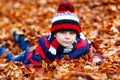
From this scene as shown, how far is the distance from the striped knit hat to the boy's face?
0.06 metres

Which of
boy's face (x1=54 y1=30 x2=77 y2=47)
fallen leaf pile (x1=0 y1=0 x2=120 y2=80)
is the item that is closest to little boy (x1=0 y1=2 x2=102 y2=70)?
boy's face (x1=54 y1=30 x2=77 y2=47)

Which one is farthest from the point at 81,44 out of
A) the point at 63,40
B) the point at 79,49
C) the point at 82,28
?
the point at 82,28

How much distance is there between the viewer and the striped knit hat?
5.49 metres

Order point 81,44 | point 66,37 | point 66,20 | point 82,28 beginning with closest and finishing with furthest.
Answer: point 66,37
point 66,20
point 81,44
point 82,28

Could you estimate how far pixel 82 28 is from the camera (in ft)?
25.0

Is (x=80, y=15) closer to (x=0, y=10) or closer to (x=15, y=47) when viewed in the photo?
(x=15, y=47)

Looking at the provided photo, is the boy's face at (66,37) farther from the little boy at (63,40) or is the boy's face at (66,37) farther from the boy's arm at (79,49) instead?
the boy's arm at (79,49)

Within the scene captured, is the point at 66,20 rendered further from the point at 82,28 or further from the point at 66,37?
the point at 82,28

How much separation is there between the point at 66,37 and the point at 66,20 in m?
0.29

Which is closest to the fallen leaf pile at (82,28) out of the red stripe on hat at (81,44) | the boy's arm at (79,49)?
the boy's arm at (79,49)

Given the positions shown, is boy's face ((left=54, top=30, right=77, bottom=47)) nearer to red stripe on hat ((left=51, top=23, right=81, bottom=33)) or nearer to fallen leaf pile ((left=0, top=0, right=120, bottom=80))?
red stripe on hat ((left=51, top=23, right=81, bottom=33))

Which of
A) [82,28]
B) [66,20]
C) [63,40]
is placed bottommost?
[63,40]

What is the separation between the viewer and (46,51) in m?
5.72

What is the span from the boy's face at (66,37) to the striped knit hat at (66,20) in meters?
0.06
